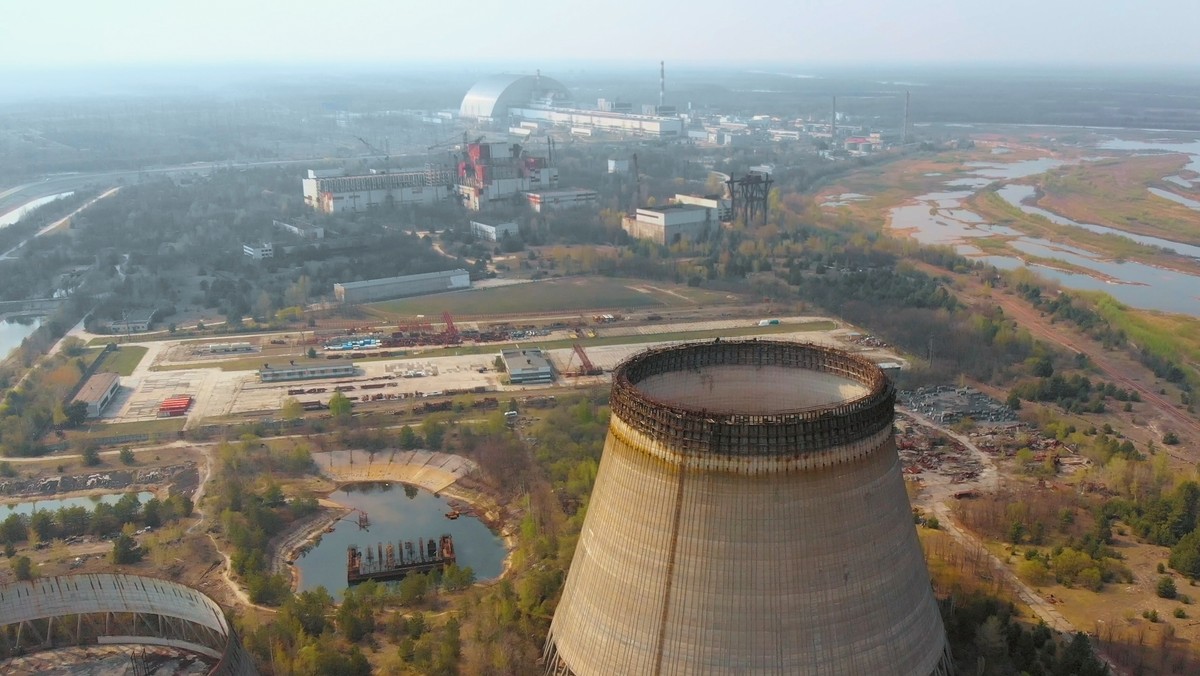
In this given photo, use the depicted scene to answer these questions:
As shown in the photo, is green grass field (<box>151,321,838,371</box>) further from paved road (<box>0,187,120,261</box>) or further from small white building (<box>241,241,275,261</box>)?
paved road (<box>0,187,120,261</box>)

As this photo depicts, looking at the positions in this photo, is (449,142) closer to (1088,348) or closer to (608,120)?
(608,120)

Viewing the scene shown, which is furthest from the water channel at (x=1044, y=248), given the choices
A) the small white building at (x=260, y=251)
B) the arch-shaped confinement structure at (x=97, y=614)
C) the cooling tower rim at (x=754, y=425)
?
the arch-shaped confinement structure at (x=97, y=614)

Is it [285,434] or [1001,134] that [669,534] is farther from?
[1001,134]

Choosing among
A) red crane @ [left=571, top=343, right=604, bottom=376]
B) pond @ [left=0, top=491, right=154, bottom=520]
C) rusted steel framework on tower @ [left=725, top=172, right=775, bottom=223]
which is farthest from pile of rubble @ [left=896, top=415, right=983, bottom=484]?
rusted steel framework on tower @ [left=725, top=172, right=775, bottom=223]

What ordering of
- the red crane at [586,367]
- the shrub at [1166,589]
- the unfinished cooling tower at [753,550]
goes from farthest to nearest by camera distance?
the red crane at [586,367] → the shrub at [1166,589] → the unfinished cooling tower at [753,550]

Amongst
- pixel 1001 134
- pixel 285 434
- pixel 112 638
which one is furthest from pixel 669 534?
pixel 1001 134

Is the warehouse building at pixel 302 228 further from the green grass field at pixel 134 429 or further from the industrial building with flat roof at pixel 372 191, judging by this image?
the green grass field at pixel 134 429
